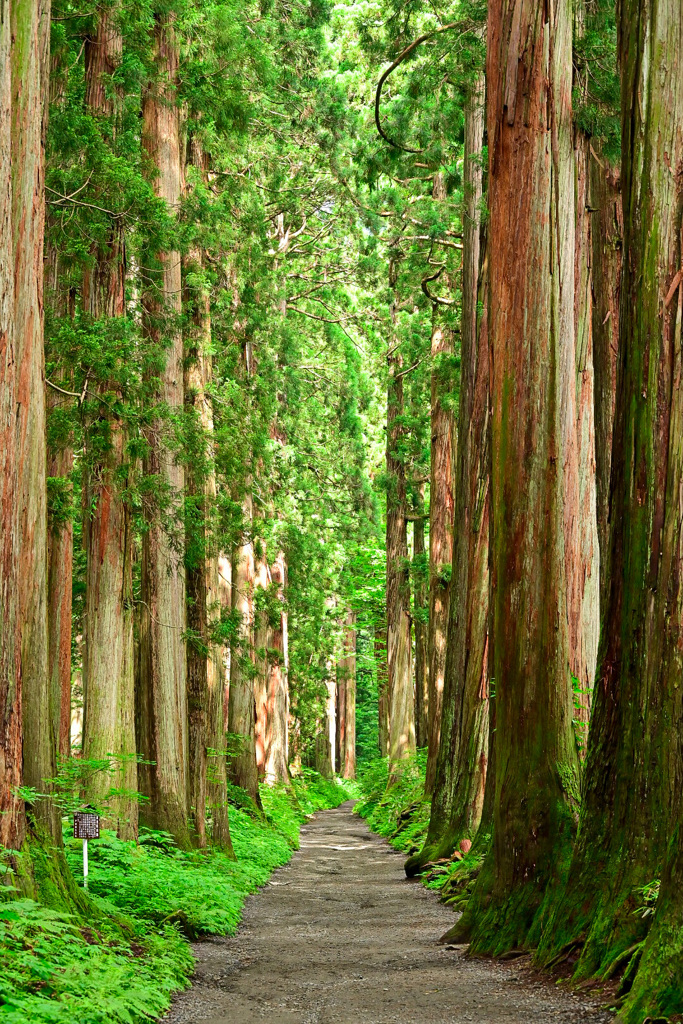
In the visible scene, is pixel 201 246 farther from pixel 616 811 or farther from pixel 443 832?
pixel 616 811

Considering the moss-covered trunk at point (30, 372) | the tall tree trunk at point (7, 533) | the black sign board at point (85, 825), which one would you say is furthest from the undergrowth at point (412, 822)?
the tall tree trunk at point (7, 533)

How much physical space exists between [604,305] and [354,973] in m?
6.91

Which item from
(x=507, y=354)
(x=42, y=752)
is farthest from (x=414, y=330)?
(x=42, y=752)

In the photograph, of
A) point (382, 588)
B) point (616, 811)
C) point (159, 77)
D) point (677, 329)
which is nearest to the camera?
point (677, 329)

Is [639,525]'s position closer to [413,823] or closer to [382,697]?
[413,823]

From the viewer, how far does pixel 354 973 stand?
741cm

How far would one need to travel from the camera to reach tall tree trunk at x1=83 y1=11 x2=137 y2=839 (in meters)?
11.2

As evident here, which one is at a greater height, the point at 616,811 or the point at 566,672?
the point at 566,672

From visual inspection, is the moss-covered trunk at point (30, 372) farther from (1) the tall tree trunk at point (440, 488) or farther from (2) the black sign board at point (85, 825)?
(1) the tall tree trunk at point (440, 488)

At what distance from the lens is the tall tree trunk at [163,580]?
12.6 meters

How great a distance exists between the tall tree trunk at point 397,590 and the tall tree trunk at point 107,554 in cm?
1450

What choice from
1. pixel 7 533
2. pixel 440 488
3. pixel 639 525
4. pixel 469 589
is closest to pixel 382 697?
pixel 440 488

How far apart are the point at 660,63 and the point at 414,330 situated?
16.5 metres

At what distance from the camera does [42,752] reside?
7.26m
